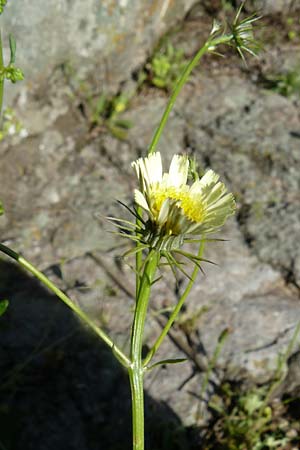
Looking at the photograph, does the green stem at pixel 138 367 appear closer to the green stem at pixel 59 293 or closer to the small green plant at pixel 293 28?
the green stem at pixel 59 293

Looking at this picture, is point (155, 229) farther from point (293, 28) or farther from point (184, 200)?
point (293, 28)

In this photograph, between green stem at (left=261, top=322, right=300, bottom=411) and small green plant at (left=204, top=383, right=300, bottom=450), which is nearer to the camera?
small green plant at (left=204, top=383, right=300, bottom=450)

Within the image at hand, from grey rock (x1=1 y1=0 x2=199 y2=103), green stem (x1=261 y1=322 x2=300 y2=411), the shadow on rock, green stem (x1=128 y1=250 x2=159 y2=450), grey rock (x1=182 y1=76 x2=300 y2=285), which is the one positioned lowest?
green stem (x1=128 y1=250 x2=159 y2=450)

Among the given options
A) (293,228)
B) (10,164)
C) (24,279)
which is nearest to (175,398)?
(24,279)

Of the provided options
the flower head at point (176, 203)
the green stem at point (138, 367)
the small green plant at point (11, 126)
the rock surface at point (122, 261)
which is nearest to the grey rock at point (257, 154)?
the rock surface at point (122, 261)

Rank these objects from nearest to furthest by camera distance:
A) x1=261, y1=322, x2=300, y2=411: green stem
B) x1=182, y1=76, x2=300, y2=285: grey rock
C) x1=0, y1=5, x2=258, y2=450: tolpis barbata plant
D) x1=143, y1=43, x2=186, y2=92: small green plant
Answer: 1. x1=0, y1=5, x2=258, y2=450: tolpis barbata plant
2. x1=261, y1=322, x2=300, y2=411: green stem
3. x1=182, y1=76, x2=300, y2=285: grey rock
4. x1=143, y1=43, x2=186, y2=92: small green plant

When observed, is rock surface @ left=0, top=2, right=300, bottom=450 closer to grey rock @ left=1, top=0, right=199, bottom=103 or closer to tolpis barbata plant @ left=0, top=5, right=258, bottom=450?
grey rock @ left=1, top=0, right=199, bottom=103

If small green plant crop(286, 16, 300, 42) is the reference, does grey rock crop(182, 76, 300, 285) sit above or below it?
below

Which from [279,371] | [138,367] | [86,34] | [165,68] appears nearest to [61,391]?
[279,371]

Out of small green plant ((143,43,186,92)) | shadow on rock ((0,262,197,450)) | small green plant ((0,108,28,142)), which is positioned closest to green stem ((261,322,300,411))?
shadow on rock ((0,262,197,450))
